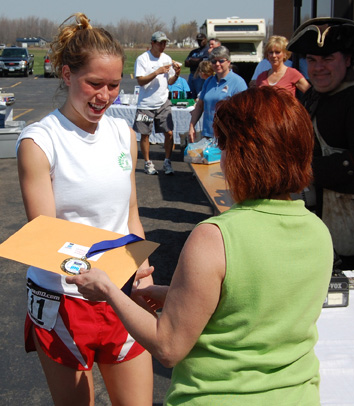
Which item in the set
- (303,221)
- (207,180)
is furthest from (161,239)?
(303,221)

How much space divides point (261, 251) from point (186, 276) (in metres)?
0.18

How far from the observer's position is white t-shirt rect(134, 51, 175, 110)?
7582mm

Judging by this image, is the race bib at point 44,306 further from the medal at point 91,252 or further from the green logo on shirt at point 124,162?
the green logo on shirt at point 124,162

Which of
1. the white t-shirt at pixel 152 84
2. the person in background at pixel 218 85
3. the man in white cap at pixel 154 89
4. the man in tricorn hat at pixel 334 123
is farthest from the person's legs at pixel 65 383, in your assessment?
the white t-shirt at pixel 152 84

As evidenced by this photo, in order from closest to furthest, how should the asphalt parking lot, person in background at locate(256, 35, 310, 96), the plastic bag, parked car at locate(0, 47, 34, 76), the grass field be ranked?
the asphalt parking lot < the plastic bag < person in background at locate(256, 35, 310, 96) < parked car at locate(0, 47, 34, 76) < the grass field

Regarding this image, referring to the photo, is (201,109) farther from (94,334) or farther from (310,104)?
(94,334)

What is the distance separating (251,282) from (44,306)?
859mm

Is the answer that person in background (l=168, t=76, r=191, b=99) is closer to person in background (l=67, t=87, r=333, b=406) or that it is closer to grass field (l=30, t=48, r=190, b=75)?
person in background (l=67, t=87, r=333, b=406)

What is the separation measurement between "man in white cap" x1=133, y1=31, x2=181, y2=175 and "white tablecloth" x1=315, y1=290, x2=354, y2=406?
231 inches

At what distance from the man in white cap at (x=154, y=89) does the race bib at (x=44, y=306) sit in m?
5.96

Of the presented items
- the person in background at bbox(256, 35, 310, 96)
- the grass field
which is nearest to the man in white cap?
the person in background at bbox(256, 35, 310, 96)

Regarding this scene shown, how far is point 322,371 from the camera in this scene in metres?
1.76

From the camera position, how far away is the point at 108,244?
1545 millimetres

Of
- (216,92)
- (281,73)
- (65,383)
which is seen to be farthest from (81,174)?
(281,73)
